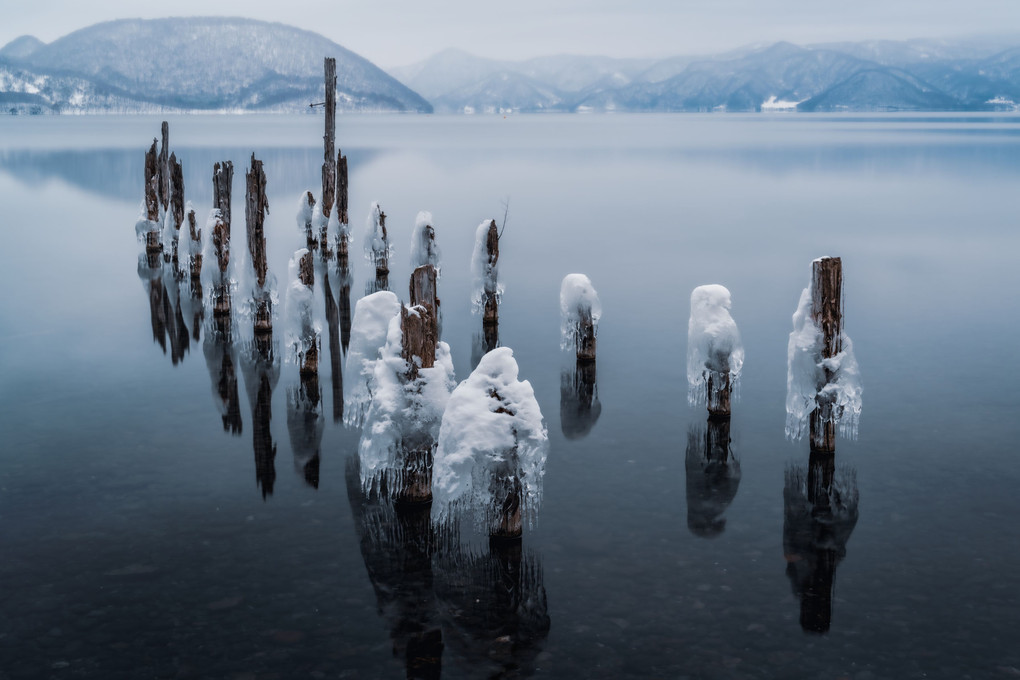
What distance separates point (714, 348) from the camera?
14.4m

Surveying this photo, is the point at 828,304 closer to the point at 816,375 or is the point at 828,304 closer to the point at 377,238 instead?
the point at 816,375

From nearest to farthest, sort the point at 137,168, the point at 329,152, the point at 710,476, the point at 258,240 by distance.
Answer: the point at 710,476, the point at 258,240, the point at 329,152, the point at 137,168

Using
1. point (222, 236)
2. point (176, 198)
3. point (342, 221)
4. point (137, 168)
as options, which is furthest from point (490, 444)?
point (137, 168)

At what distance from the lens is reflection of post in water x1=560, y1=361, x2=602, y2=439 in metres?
15.1

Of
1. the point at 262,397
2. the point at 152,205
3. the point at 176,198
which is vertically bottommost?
the point at 262,397

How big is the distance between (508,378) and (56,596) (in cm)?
509

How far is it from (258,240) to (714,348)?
33.1 feet

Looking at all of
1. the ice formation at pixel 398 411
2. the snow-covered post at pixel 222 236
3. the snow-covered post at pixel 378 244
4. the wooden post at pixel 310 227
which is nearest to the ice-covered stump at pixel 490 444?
the ice formation at pixel 398 411

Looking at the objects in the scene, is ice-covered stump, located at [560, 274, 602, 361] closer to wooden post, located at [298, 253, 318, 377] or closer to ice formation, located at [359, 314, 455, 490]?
wooden post, located at [298, 253, 318, 377]

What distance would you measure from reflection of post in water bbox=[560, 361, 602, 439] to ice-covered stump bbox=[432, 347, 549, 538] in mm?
4157

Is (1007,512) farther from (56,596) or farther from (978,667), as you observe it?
(56,596)

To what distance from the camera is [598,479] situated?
12906mm

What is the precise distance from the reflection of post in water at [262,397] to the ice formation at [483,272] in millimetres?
4662

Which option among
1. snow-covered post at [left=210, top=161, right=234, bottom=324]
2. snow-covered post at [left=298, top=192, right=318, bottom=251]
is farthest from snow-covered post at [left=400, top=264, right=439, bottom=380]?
snow-covered post at [left=298, top=192, right=318, bottom=251]
